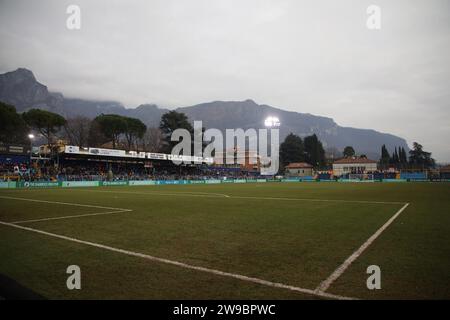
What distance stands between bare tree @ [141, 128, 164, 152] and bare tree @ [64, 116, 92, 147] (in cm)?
1654

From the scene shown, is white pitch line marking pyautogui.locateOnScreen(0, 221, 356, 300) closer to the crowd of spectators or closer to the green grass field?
the green grass field

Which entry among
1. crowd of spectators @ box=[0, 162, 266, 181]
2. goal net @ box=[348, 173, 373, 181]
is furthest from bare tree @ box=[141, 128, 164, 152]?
goal net @ box=[348, 173, 373, 181]

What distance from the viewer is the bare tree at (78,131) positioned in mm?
74062

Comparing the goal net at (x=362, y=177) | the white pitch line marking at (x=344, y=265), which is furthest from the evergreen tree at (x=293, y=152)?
the white pitch line marking at (x=344, y=265)

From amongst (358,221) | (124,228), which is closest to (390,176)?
(358,221)

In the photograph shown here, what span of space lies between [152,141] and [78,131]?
70.1ft

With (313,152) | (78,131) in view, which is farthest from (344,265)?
(313,152)

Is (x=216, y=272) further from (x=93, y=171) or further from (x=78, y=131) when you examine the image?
(x=78, y=131)

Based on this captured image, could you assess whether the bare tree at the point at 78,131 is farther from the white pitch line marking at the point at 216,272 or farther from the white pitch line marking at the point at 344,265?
the white pitch line marking at the point at 344,265

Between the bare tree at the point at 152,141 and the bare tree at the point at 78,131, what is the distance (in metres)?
16.5

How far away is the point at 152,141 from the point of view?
8931 centimetres

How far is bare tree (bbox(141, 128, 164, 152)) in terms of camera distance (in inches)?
3497
